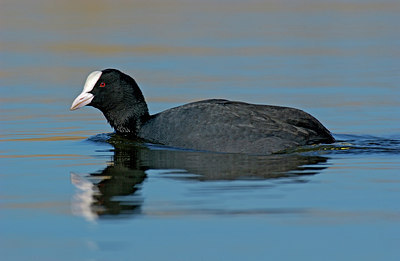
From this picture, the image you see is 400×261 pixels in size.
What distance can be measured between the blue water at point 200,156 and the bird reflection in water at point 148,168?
0.06 feet

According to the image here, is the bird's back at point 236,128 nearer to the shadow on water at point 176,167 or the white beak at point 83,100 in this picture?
the shadow on water at point 176,167

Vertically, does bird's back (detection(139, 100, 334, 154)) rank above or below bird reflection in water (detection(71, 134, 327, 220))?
above

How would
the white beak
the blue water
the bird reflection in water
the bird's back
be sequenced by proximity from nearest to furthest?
the blue water
the bird reflection in water
the bird's back
the white beak

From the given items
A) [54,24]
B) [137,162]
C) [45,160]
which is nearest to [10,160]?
[45,160]

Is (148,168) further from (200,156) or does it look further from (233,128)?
(233,128)

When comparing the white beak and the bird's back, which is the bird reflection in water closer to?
the bird's back

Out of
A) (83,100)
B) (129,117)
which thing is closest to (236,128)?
(129,117)

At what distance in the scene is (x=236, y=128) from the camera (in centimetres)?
931

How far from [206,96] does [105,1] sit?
1712 cm

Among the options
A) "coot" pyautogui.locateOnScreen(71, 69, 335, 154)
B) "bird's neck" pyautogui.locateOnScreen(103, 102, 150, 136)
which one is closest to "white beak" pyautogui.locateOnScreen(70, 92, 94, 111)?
"coot" pyautogui.locateOnScreen(71, 69, 335, 154)

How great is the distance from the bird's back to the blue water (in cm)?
18

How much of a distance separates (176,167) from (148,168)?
266mm

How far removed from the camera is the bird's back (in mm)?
9227

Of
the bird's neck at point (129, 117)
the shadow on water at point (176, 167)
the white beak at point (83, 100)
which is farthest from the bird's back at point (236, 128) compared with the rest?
the white beak at point (83, 100)
